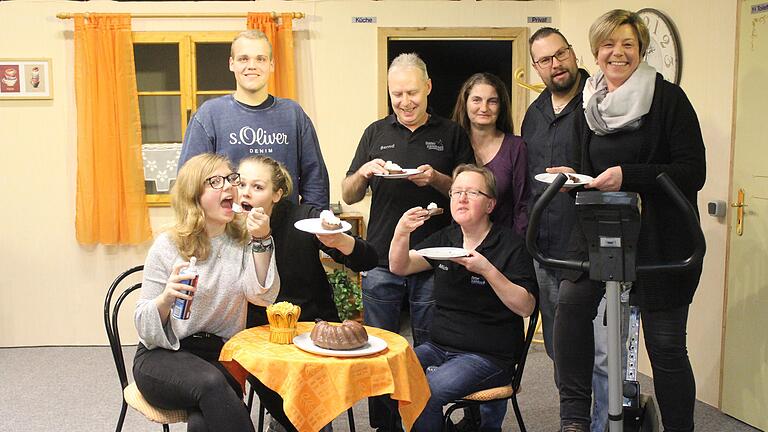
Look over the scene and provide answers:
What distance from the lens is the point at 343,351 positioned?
2502 millimetres

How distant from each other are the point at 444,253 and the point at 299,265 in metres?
0.53

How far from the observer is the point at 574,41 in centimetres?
536

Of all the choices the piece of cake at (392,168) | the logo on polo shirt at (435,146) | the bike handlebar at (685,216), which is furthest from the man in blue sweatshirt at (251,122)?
the bike handlebar at (685,216)

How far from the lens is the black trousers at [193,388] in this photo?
8.32ft

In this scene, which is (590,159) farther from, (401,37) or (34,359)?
(34,359)

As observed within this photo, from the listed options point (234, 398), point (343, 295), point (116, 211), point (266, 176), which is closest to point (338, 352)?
point (234, 398)

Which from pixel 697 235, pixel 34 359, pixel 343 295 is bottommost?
pixel 34 359

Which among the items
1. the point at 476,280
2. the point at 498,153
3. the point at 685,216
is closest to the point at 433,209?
the point at 476,280

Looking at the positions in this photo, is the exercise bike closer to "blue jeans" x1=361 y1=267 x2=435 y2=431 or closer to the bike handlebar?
the bike handlebar

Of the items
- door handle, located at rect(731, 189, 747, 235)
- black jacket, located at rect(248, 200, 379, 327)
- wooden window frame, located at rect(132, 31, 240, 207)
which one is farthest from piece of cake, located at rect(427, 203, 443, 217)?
wooden window frame, located at rect(132, 31, 240, 207)

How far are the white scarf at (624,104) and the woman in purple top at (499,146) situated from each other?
603 mm

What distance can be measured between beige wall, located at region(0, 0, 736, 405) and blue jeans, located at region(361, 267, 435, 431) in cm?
233

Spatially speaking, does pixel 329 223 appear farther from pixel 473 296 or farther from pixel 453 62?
pixel 453 62

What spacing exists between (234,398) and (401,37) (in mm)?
3541
